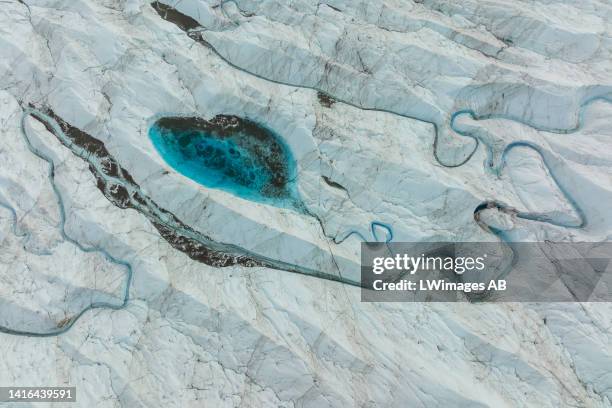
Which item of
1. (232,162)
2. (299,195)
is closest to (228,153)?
(232,162)

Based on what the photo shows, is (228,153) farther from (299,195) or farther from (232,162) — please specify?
(299,195)

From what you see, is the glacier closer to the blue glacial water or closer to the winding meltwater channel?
the winding meltwater channel

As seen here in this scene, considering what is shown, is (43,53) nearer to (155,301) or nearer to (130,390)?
(155,301)

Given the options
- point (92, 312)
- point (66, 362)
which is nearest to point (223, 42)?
point (92, 312)

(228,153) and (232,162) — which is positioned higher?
(228,153)

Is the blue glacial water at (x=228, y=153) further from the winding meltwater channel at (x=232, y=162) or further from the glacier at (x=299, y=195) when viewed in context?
the glacier at (x=299, y=195)

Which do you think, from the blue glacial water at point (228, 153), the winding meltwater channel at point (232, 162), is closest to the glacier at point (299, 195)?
the winding meltwater channel at point (232, 162)

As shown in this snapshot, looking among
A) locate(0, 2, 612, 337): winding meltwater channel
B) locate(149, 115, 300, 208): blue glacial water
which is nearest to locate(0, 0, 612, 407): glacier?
locate(0, 2, 612, 337): winding meltwater channel

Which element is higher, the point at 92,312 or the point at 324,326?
the point at 324,326
